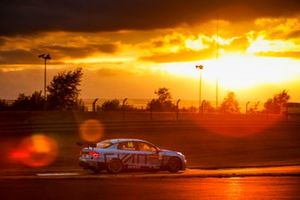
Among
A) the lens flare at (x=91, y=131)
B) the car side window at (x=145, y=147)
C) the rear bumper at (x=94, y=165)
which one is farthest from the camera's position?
the lens flare at (x=91, y=131)

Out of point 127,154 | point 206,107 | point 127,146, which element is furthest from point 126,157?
point 206,107

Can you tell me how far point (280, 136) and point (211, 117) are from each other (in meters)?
9.77

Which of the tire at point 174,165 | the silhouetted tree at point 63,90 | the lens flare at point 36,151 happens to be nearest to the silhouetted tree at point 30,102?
the silhouetted tree at point 63,90

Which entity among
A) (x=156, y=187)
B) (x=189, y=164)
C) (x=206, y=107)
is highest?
(x=206, y=107)

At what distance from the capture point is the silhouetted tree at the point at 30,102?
76556mm

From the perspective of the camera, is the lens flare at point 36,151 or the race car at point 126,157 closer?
the race car at point 126,157

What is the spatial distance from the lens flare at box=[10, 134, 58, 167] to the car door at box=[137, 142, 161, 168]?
7073 millimetres

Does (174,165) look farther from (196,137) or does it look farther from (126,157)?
(196,137)

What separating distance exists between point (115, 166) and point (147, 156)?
152cm

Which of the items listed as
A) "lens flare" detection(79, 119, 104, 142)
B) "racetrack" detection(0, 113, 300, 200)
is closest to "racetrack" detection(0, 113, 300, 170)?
"racetrack" detection(0, 113, 300, 200)

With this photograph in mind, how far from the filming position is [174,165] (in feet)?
98.8

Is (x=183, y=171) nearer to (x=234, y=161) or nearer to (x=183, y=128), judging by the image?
(x=234, y=161)

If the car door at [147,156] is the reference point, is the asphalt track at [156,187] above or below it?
below

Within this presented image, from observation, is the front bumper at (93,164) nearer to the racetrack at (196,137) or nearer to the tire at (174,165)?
the tire at (174,165)
